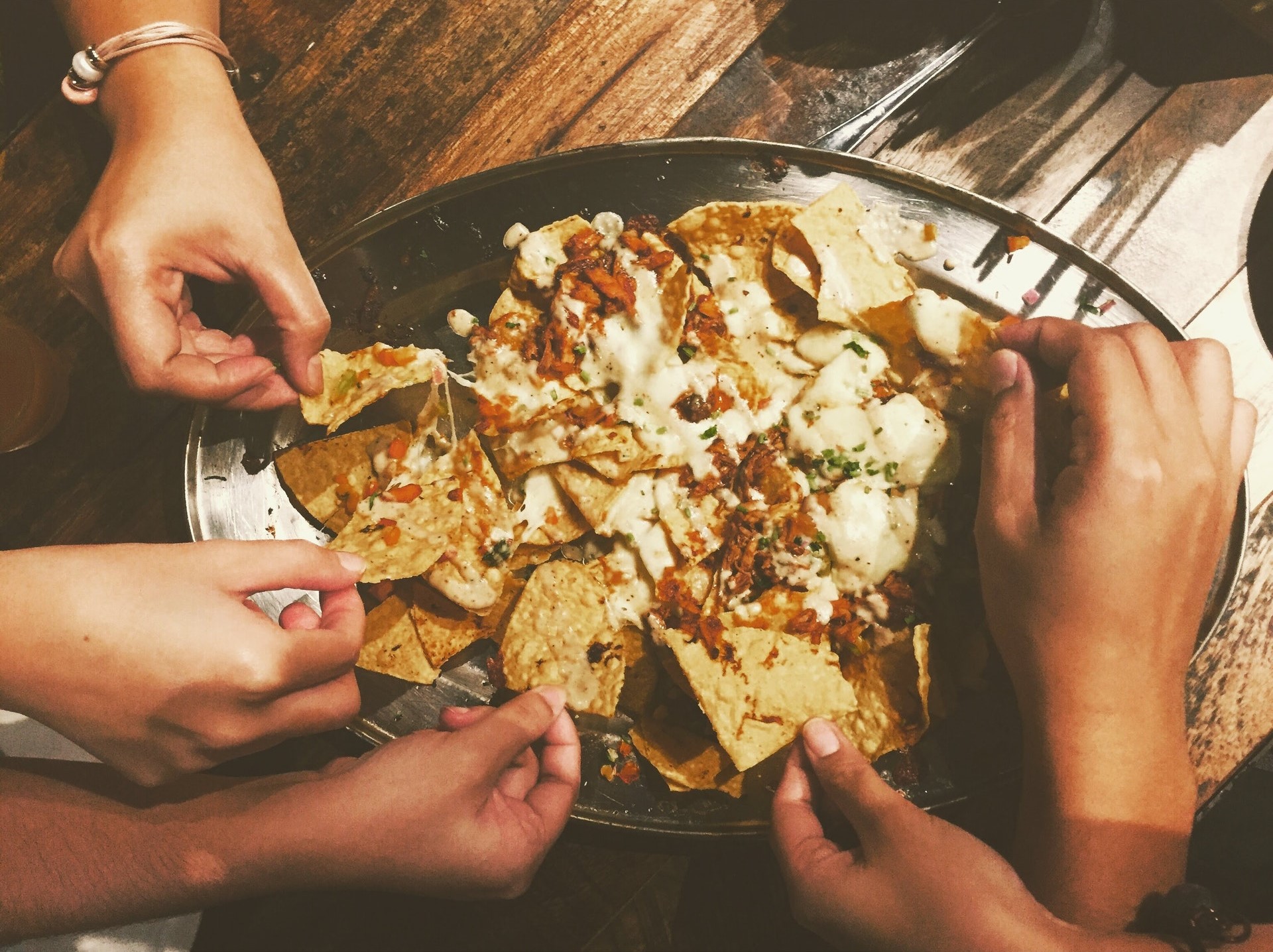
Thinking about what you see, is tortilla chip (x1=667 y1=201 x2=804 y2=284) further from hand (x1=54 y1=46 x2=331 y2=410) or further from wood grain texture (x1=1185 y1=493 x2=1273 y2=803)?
wood grain texture (x1=1185 y1=493 x2=1273 y2=803)

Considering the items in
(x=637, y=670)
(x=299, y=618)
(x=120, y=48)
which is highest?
(x=120, y=48)

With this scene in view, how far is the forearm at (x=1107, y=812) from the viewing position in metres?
1.23

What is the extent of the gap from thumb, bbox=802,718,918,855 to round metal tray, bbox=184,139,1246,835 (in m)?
0.21

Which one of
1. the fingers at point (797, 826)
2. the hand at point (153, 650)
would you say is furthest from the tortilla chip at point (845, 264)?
the hand at point (153, 650)

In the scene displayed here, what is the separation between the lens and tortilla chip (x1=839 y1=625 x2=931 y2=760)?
1453 millimetres

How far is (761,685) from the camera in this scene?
1469 millimetres

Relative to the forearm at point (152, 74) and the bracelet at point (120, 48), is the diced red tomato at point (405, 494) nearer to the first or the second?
the forearm at point (152, 74)

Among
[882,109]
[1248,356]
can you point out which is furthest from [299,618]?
[1248,356]

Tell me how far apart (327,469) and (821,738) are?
1.21 metres

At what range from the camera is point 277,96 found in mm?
1689

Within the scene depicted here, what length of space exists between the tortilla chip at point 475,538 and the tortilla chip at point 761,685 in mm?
398

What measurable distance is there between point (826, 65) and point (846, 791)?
5.38ft

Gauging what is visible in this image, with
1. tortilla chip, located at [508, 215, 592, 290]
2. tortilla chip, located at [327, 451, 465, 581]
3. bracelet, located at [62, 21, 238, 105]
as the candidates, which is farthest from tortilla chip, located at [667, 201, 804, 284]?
bracelet, located at [62, 21, 238, 105]

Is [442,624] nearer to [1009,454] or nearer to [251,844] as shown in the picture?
[251,844]
